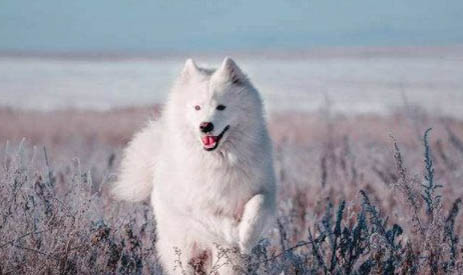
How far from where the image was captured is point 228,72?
18.4ft

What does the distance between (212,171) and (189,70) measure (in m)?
0.74

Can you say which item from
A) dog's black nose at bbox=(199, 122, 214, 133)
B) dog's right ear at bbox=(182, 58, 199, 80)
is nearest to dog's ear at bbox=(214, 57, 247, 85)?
dog's right ear at bbox=(182, 58, 199, 80)

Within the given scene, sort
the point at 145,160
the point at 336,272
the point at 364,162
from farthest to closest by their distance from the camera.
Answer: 1. the point at 364,162
2. the point at 145,160
3. the point at 336,272

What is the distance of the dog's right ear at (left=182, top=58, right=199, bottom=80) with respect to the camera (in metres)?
5.70

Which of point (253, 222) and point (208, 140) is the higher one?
point (208, 140)

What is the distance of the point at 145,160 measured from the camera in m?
6.25

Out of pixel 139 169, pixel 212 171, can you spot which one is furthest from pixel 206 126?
pixel 139 169

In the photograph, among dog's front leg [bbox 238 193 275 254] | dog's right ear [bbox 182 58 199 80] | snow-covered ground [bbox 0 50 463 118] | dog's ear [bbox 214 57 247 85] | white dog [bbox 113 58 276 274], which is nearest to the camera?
dog's front leg [bbox 238 193 275 254]

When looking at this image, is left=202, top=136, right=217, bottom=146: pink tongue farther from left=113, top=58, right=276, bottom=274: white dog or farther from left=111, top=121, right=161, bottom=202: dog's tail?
left=111, top=121, right=161, bottom=202: dog's tail

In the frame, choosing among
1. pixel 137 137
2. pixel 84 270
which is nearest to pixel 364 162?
pixel 137 137

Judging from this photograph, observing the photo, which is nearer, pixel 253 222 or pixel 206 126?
pixel 253 222

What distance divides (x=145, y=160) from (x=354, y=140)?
8.88 m

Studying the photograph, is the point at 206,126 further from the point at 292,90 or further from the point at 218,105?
the point at 292,90

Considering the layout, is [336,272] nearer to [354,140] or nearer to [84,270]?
[84,270]
